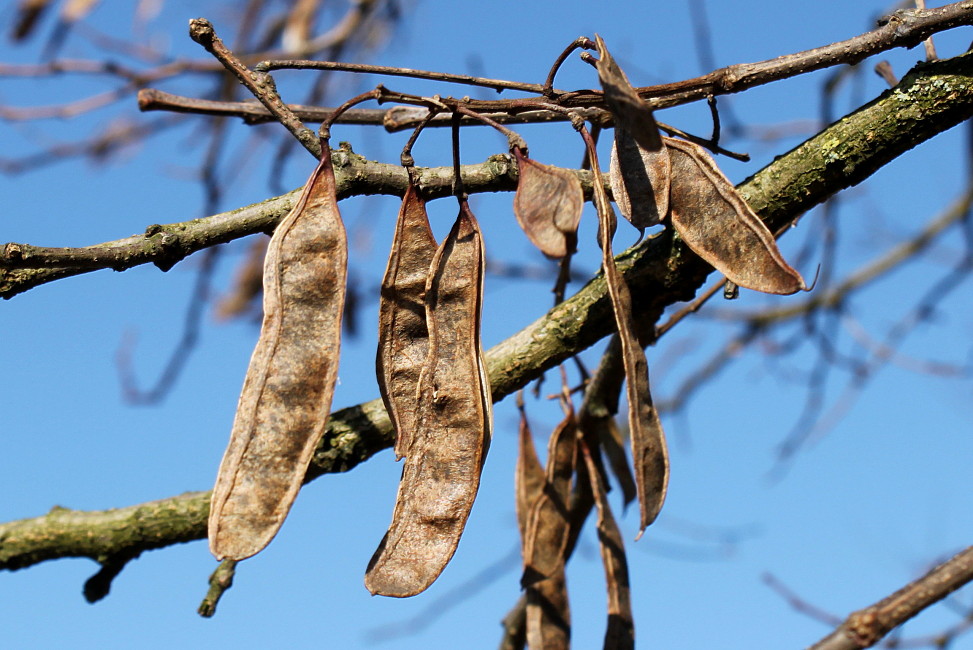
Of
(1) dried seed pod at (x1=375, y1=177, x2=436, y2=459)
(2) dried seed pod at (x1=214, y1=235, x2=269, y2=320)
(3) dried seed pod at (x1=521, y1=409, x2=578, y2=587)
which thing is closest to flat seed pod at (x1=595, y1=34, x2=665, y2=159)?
(1) dried seed pod at (x1=375, y1=177, x2=436, y2=459)

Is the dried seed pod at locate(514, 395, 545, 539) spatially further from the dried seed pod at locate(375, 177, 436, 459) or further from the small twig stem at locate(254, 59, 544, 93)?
the small twig stem at locate(254, 59, 544, 93)

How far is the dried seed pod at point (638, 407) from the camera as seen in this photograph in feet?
3.87

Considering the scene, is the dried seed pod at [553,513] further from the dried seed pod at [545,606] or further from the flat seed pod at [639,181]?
the flat seed pod at [639,181]

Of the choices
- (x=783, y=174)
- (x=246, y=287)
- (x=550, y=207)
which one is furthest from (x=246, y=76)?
(x=246, y=287)

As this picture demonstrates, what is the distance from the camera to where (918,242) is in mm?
3730

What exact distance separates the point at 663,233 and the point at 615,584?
2.43 ft

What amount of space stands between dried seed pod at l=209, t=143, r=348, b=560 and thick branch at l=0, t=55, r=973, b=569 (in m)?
0.24

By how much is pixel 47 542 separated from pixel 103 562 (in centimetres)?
13

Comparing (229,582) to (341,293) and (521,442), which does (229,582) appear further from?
(341,293)

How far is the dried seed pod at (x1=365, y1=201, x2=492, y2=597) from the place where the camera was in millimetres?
1272

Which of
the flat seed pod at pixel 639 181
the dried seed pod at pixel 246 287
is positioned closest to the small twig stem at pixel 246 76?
the flat seed pod at pixel 639 181

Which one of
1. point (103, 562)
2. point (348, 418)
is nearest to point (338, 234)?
point (348, 418)

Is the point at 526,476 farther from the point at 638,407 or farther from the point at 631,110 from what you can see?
the point at 631,110

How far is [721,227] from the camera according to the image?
1.33 meters
